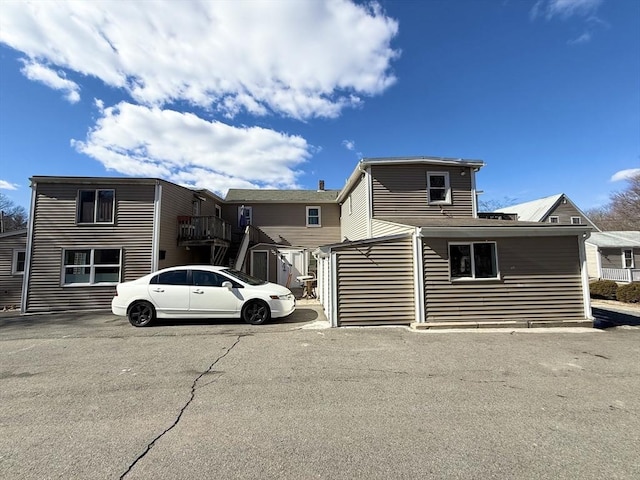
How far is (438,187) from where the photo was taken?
1254 cm

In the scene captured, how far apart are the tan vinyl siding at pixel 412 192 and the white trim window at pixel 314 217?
6819 millimetres

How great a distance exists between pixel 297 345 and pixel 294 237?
39.2ft

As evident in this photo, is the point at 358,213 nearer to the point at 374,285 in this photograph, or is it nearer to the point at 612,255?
the point at 374,285

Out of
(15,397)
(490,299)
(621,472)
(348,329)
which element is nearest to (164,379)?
(15,397)

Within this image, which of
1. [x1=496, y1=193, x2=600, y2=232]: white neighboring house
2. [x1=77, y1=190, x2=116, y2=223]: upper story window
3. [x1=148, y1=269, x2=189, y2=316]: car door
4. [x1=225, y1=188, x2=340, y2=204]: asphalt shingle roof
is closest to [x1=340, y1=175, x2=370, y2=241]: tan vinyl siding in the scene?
[x1=225, y1=188, x2=340, y2=204]: asphalt shingle roof

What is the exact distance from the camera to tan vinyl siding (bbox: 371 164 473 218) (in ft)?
40.1

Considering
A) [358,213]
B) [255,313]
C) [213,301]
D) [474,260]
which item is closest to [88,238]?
[213,301]

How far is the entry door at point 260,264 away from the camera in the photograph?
53.7 feet

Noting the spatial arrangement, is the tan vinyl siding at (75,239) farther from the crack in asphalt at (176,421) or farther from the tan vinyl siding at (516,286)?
the tan vinyl siding at (516,286)

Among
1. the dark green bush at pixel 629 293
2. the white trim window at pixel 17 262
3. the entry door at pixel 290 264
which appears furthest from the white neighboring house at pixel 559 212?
the white trim window at pixel 17 262

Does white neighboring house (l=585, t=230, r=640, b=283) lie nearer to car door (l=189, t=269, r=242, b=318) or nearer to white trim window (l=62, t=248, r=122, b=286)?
car door (l=189, t=269, r=242, b=318)

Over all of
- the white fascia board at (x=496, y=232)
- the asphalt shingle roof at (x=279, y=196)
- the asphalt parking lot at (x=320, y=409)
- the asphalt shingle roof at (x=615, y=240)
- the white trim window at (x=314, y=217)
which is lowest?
the asphalt parking lot at (x=320, y=409)

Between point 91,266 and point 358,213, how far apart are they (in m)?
10.8

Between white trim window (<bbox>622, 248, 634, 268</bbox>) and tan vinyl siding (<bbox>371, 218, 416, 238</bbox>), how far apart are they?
2570 cm
